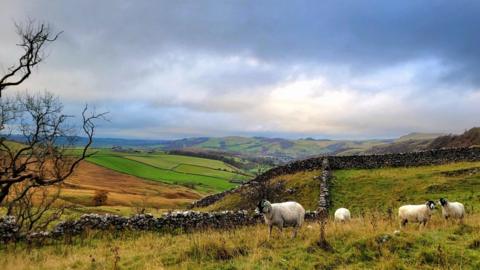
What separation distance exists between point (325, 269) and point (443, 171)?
29067 mm

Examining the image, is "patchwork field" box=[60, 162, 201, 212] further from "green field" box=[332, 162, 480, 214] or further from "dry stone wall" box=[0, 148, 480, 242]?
"dry stone wall" box=[0, 148, 480, 242]

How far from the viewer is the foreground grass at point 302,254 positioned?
10.5 metres

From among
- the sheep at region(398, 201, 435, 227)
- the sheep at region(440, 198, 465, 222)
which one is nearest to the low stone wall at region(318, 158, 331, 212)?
the sheep at region(440, 198, 465, 222)

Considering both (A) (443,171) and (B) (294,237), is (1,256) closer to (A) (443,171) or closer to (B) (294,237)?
(B) (294,237)

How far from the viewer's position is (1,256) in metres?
13.4

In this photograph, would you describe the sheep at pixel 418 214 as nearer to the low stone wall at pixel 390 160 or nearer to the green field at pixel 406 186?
the green field at pixel 406 186

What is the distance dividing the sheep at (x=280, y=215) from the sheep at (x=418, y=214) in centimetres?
474

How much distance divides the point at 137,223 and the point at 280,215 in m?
8.55

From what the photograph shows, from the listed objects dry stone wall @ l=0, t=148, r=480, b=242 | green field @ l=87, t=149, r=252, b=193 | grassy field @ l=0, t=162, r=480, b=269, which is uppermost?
grassy field @ l=0, t=162, r=480, b=269

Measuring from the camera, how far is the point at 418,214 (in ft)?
54.2

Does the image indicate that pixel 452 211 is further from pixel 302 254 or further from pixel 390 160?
pixel 390 160

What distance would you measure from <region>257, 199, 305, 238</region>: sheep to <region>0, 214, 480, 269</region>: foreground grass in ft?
1.81

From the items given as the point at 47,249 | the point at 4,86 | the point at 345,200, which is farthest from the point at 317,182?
the point at 4,86

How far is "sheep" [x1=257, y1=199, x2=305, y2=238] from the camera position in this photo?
14625 mm
